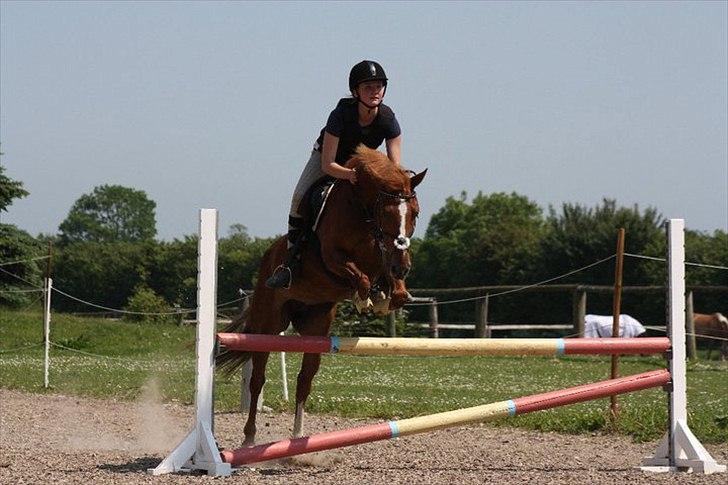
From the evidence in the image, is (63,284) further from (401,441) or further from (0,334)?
(401,441)

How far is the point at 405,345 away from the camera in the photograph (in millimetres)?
6270

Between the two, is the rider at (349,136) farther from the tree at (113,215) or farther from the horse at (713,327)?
the tree at (113,215)

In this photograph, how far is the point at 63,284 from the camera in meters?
40.4

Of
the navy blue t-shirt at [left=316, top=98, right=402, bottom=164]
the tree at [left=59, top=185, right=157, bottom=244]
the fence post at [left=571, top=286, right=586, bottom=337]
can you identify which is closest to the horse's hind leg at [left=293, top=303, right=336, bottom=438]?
the navy blue t-shirt at [left=316, top=98, right=402, bottom=164]

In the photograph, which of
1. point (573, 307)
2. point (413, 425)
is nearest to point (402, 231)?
point (413, 425)

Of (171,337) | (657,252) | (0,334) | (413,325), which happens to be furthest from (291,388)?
(657,252)

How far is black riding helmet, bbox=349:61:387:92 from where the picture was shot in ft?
22.8

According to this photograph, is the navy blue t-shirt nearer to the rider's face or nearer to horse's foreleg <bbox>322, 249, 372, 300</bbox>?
the rider's face

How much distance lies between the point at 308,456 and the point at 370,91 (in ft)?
7.74

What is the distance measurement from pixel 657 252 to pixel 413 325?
1483cm

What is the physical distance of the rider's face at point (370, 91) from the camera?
6.98 meters

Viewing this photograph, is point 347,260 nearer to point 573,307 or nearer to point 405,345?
point 405,345

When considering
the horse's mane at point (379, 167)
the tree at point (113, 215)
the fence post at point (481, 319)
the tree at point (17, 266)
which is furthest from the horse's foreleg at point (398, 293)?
the tree at point (113, 215)

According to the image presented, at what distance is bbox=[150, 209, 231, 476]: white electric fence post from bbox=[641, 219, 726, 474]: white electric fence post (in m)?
2.62
